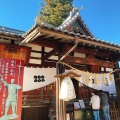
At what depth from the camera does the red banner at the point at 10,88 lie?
5.93 metres

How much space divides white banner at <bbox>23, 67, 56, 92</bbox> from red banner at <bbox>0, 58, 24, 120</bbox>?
655 millimetres

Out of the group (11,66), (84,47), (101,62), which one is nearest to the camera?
(11,66)

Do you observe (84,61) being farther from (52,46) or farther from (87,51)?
(52,46)

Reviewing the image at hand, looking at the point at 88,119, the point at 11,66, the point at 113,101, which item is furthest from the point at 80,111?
the point at 11,66

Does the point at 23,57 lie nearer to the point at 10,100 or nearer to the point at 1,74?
the point at 1,74

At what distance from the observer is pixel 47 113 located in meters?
9.86

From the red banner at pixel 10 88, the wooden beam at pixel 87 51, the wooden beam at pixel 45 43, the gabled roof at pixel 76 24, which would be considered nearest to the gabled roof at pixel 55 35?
the wooden beam at pixel 45 43

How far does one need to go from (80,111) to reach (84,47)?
145 inches

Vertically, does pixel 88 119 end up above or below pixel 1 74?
below

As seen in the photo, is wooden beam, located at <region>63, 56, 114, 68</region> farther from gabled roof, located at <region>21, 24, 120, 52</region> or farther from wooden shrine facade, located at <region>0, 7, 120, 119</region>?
gabled roof, located at <region>21, 24, 120, 52</region>

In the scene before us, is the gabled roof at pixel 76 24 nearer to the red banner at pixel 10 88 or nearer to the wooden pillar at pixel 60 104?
the red banner at pixel 10 88

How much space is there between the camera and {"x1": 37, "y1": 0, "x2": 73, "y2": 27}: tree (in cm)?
2280

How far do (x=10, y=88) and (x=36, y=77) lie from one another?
5.25 ft

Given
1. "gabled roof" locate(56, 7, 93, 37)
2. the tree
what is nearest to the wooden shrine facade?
"gabled roof" locate(56, 7, 93, 37)
